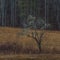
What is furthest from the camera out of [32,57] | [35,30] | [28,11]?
[28,11]

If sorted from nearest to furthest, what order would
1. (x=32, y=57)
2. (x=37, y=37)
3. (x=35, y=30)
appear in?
(x=32, y=57) → (x=37, y=37) → (x=35, y=30)

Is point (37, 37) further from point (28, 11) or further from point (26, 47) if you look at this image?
point (28, 11)

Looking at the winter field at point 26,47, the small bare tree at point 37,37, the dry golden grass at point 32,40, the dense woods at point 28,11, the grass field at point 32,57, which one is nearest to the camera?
the grass field at point 32,57

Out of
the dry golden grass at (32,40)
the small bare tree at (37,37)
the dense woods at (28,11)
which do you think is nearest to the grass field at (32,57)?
the small bare tree at (37,37)

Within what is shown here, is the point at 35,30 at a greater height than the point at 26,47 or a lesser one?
greater

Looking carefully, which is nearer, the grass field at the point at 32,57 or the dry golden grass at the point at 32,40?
the grass field at the point at 32,57

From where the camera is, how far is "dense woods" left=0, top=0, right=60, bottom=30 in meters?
15.2

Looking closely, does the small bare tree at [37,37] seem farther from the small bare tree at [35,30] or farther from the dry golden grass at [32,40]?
the dry golden grass at [32,40]

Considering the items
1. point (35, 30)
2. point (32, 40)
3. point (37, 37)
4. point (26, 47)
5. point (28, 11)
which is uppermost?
point (28, 11)

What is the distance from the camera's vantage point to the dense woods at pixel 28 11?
1518cm

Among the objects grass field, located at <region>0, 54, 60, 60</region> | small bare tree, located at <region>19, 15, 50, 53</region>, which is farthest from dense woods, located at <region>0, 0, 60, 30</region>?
grass field, located at <region>0, 54, 60, 60</region>

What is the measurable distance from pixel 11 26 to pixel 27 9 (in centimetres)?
118

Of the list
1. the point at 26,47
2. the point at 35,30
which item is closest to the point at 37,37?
the point at 35,30

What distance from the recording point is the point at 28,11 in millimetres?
15156
